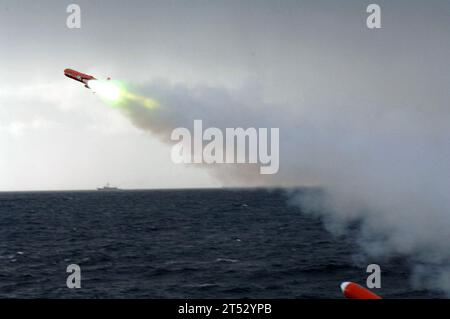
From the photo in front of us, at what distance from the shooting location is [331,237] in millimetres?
69812

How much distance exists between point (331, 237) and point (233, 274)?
29245 millimetres

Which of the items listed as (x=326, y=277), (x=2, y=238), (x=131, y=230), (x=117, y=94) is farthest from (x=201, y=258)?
(x=2, y=238)

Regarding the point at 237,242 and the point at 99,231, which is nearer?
the point at 237,242

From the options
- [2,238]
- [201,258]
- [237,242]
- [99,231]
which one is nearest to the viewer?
[201,258]

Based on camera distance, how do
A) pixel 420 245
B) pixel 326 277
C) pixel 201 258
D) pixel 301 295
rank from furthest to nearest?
pixel 201 258, pixel 420 245, pixel 326 277, pixel 301 295

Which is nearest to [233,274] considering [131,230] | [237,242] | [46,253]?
[237,242]

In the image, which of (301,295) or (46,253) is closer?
(301,295)
